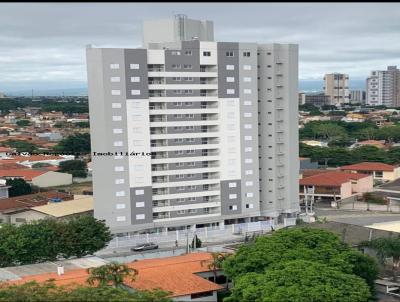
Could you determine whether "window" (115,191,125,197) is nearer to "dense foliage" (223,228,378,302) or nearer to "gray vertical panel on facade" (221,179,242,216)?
"gray vertical panel on facade" (221,179,242,216)

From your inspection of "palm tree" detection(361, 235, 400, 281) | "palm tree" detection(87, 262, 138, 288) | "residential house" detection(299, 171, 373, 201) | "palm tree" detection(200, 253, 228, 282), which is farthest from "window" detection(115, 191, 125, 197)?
"residential house" detection(299, 171, 373, 201)

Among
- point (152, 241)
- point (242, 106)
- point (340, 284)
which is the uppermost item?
point (242, 106)

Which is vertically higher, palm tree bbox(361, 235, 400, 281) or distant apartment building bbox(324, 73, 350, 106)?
distant apartment building bbox(324, 73, 350, 106)

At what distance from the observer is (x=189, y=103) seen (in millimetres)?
31766

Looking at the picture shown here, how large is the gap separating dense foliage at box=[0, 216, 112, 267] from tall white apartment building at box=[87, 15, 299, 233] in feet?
18.0

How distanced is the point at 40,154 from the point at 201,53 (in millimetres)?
34454

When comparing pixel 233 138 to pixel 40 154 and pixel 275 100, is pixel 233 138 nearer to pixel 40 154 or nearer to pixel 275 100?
pixel 275 100

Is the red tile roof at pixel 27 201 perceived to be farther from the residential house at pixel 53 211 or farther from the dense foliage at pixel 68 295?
the dense foliage at pixel 68 295

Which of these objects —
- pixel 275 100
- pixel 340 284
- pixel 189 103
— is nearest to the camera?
pixel 340 284

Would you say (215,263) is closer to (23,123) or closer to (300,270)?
(300,270)

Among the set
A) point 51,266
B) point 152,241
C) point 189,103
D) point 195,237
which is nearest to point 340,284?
point 51,266

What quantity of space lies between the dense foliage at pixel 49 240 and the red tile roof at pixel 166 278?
3201 mm

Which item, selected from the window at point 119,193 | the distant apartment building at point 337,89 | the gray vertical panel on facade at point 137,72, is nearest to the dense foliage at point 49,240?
the window at point 119,193

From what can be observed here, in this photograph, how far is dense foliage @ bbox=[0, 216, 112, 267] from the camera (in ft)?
73.7
